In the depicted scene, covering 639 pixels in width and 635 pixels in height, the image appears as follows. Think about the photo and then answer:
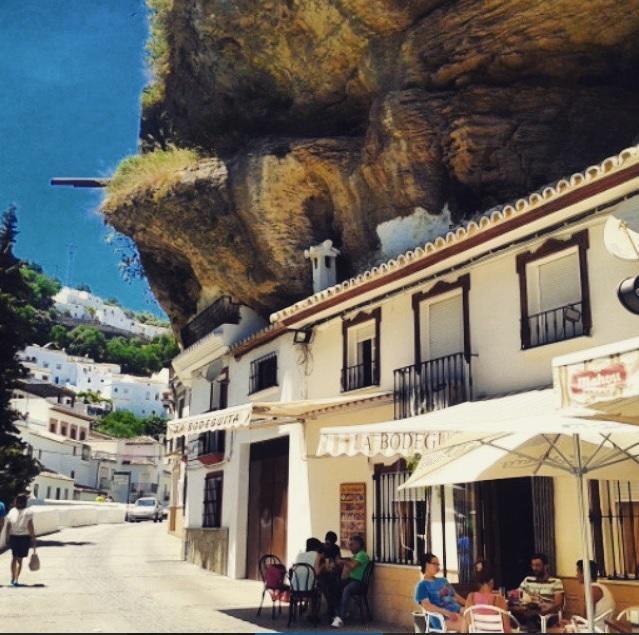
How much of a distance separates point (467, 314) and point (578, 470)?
4.95 m

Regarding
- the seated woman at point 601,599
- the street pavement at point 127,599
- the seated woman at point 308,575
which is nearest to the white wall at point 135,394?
the street pavement at point 127,599

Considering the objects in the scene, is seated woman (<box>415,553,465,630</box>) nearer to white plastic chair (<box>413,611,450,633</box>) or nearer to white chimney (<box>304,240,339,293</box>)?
white plastic chair (<box>413,611,450,633</box>)

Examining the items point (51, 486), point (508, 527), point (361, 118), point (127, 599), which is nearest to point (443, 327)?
point (508, 527)

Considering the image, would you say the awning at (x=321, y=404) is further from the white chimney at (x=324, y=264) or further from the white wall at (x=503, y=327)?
the white chimney at (x=324, y=264)

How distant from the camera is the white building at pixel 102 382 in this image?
13225 centimetres

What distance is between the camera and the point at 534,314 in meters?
11.6

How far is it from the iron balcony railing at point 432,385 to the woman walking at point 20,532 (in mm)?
7321

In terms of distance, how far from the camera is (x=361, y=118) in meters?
19.1

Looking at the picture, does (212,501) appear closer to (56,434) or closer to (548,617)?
(548,617)

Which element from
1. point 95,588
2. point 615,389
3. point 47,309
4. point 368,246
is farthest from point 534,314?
point 47,309

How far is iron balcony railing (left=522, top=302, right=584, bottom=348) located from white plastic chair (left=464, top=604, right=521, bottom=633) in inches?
154

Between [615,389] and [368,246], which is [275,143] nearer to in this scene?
[368,246]

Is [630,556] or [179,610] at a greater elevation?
[630,556]

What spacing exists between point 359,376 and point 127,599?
5850mm
